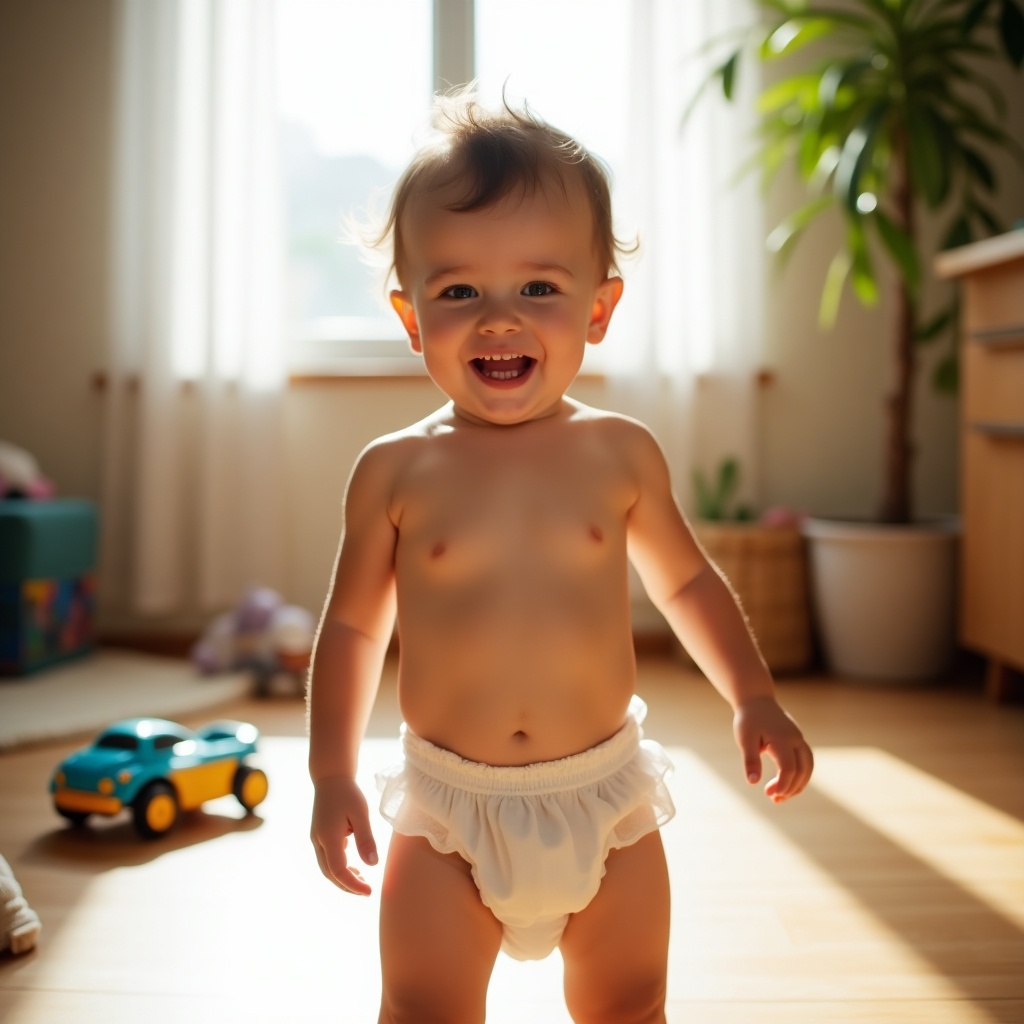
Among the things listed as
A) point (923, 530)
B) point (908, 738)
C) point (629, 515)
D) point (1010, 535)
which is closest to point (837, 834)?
point (908, 738)

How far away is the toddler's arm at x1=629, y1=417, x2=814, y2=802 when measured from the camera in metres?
0.92

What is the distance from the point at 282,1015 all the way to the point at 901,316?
205 centimetres

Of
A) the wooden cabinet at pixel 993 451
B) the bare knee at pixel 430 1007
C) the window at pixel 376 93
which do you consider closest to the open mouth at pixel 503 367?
the bare knee at pixel 430 1007

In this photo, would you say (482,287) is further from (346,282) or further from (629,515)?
(346,282)

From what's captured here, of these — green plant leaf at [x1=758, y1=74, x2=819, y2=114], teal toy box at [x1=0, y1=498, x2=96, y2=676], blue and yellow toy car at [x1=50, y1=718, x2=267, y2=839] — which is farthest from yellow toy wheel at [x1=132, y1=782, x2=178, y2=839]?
green plant leaf at [x1=758, y1=74, x2=819, y2=114]

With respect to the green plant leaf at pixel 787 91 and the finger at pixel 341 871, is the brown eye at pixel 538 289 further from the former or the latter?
the green plant leaf at pixel 787 91

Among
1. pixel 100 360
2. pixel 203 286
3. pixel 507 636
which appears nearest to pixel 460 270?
pixel 507 636

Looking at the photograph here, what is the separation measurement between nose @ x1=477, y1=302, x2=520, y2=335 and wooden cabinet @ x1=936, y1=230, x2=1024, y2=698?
1437 millimetres

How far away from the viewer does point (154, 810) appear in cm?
149

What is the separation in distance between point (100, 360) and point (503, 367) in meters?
2.34

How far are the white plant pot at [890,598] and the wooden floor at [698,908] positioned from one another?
A: 579 mm

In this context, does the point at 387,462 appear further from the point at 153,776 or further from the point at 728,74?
the point at 728,74

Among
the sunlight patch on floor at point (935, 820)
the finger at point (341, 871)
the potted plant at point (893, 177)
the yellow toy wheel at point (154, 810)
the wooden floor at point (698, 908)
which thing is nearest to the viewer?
the finger at point (341, 871)

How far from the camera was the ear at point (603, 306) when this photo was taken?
980 millimetres
